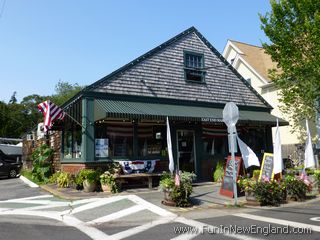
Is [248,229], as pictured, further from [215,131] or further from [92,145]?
[215,131]

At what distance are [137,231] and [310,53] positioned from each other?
601 inches

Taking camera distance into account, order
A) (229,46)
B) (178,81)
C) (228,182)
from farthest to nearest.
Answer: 1. (229,46)
2. (178,81)
3. (228,182)

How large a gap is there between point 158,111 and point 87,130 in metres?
3.07

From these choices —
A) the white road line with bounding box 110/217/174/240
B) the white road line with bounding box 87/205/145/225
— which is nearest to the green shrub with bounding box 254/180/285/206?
the white road line with bounding box 110/217/174/240

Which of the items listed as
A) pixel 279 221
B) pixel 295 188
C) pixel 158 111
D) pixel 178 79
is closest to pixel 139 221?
pixel 279 221

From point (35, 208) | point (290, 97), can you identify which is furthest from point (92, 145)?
point (290, 97)

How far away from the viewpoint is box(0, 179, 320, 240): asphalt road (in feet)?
23.5

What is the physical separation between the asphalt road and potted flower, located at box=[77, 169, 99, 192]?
1.68 metres

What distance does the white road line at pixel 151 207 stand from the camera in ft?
30.9

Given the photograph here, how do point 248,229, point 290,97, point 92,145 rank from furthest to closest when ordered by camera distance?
1. point 290,97
2. point 92,145
3. point 248,229

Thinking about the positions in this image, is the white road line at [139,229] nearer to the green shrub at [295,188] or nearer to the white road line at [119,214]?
the white road line at [119,214]

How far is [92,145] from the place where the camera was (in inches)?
567

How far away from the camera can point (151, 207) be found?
10250 mm

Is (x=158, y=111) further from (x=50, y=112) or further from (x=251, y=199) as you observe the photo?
(x=251, y=199)
